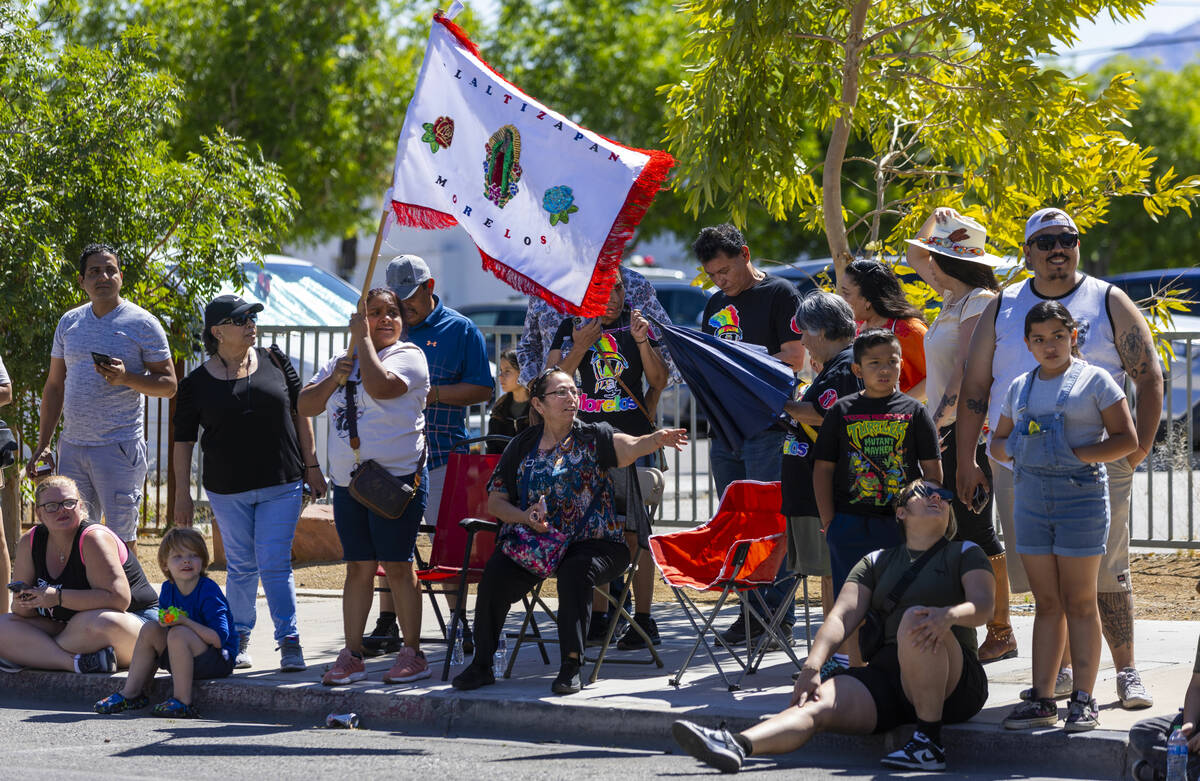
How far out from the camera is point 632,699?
6.82 metres

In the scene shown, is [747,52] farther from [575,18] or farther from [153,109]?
[575,18]

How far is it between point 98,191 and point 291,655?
4960 millimetres

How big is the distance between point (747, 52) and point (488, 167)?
2.37m

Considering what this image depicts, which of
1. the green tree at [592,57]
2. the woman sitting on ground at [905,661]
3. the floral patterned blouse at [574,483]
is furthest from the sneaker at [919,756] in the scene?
the green tree at [592,57]

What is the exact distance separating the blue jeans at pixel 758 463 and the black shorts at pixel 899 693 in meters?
1.70

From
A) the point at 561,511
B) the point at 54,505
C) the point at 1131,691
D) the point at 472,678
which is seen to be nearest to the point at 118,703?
the point at 54,505

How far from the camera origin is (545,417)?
7352 mm

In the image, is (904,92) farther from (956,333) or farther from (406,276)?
(406,276)

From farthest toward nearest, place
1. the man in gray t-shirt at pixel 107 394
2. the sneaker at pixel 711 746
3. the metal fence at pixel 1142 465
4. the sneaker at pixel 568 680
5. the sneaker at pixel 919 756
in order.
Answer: the metal fence at pixel 1142 465 → the man in gray t-shirt at pixel 107 394 → the sneaker at pixel 568 680 → the sneaker at pixel 919 756 → the sneaker at pixel 711 746

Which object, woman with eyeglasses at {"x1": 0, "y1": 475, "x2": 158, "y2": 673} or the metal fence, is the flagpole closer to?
woman with eyeglasses at {"x1": 0, "y1": 475, "x2": 158, "y2": 673}

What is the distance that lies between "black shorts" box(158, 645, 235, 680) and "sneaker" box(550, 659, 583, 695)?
1.66 m

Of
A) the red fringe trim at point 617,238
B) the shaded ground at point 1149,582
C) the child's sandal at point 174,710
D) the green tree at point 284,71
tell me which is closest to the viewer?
the red fringe trim at point 617,238

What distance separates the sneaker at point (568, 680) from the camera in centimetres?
697

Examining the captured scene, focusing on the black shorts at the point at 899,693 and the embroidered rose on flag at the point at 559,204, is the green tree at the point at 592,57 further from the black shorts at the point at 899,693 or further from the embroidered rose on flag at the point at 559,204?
the black shorts at the point at 899,693
